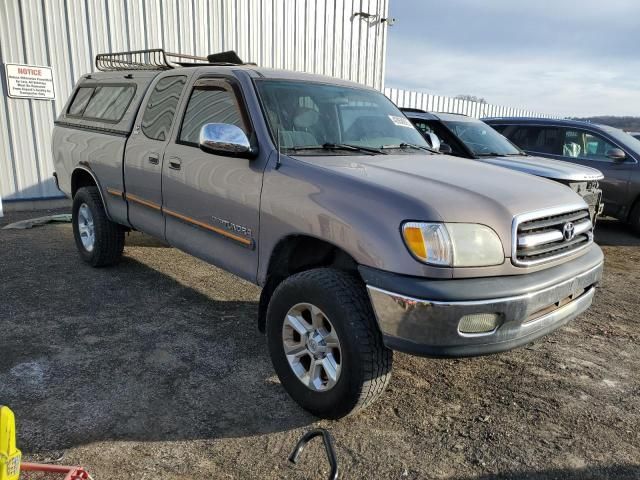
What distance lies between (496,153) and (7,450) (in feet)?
21.4

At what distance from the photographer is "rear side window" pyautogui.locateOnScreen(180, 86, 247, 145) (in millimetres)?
3385

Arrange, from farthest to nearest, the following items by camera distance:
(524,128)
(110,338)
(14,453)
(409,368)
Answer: (524,128)
(110,338)
(409,368)
(14,453)

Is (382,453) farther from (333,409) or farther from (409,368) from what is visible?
(409,368)

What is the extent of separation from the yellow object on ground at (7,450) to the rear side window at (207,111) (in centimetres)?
213

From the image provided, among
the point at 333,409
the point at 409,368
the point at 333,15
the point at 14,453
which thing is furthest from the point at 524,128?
the point at 14,453

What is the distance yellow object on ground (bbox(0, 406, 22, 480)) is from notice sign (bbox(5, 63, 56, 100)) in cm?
768

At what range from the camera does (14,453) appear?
181 centimetres

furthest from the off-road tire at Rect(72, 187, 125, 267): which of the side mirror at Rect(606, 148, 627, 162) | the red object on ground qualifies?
the side mirror at Rect(606, 148, 627, 162)

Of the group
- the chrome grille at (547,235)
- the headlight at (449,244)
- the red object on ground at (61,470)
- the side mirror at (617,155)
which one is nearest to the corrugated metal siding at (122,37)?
the side mirror at (617,155)

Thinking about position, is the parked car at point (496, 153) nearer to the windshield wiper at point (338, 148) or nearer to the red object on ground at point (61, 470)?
the windshield wiper at point (338, 148)

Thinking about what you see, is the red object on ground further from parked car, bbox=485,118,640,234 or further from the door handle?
parked car, bbox=485,118,640,234

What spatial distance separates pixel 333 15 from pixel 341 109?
340 inches

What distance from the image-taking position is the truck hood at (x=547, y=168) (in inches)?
225

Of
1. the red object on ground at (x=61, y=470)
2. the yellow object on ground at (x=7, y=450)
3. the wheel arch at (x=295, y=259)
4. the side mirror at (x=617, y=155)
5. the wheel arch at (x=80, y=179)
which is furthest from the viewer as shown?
the side mirror at (x=617, y=155)
